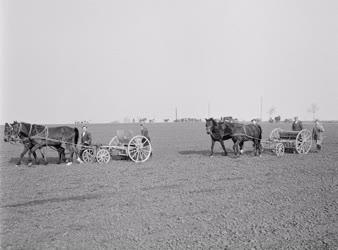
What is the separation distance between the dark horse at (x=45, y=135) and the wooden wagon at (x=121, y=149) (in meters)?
0.94

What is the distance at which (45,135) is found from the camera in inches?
620

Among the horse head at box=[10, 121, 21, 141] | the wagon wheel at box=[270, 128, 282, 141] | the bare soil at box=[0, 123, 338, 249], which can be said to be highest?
the horse head at box=[10, 121, 21, 141]

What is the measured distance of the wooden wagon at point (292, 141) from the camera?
18.4 m

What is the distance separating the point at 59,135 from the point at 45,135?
636 mm

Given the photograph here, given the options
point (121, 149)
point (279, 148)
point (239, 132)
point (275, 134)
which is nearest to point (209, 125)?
point (239, 132)

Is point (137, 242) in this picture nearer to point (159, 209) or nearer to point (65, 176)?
point (159, 209)

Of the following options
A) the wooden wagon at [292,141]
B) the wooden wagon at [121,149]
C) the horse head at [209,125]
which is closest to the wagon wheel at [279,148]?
the wooden wagon at [292,141]

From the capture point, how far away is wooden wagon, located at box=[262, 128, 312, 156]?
18.4 metres

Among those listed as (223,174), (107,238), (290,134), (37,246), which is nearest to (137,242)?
(107,238)

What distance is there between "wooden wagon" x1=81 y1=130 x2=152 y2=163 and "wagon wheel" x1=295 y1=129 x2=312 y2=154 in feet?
27.8

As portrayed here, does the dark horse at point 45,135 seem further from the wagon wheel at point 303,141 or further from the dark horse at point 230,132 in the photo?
the wagon wheel at point 303,141

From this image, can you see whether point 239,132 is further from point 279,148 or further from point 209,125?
point 279,148

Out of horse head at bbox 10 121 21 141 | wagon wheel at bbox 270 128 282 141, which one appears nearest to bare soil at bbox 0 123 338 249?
horse head at bbox 10 121 21 141

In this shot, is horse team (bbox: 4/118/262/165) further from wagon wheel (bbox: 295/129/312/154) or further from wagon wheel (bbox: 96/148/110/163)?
wagon wheel (bbox: 295/129/312/154)
